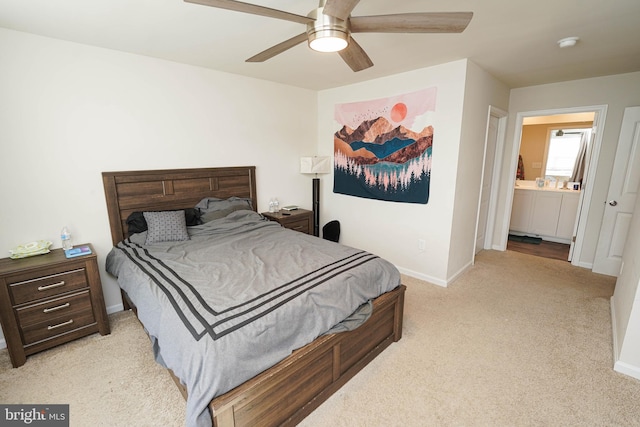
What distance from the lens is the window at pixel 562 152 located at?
510 cm

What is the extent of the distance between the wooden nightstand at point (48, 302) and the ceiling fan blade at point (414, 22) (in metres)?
2.51

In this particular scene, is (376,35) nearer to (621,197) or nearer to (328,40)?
(328,40)

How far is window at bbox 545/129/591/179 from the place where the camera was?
510 centimetres

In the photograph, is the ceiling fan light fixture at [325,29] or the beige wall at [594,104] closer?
the ceiling fan light fixture at [325,29]

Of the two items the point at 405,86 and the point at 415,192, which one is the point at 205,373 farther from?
the point at 405,86

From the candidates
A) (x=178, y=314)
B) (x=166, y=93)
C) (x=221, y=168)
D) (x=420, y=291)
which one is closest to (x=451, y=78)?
(x=420, y=291)

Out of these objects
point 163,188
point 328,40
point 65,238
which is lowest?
point 65,238

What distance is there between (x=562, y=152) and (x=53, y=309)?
24.4ft

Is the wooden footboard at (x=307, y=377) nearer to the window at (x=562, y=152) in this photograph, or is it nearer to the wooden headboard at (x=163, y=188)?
the wooden headboard at (x=163, y=188)

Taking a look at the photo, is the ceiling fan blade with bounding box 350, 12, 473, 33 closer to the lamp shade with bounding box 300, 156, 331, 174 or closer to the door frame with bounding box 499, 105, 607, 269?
the lamp shade with bounding box 300, 156, 331, 174

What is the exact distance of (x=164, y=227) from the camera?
260 centimetres

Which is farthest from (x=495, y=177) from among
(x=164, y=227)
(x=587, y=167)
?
(x=164, y=227)

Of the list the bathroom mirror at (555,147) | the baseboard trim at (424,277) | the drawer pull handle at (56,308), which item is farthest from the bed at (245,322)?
the bathroom mirror at (555,147)

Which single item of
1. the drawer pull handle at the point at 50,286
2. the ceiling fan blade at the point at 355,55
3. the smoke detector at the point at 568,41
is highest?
the smoke detector at the point at 568,41
